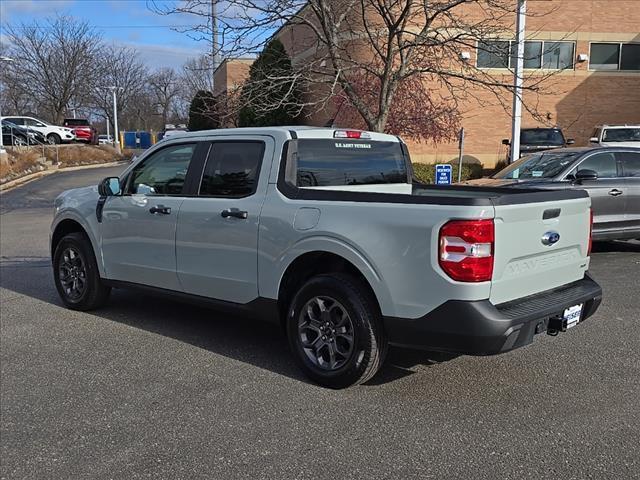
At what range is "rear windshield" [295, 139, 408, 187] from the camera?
5.03 m

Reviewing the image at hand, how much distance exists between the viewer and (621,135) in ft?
64.3

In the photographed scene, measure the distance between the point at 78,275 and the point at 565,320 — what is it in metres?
4.85

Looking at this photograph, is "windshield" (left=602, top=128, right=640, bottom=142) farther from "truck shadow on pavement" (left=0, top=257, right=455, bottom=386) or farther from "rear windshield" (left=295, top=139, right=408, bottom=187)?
"truck shadow on pavement" (left=0, top=257, right=455, bottom=386)

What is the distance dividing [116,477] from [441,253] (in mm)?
2214

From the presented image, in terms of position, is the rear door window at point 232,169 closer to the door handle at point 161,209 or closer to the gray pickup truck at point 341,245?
the gray pickup truck at point 341,245

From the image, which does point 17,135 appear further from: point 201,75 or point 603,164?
point 603,164

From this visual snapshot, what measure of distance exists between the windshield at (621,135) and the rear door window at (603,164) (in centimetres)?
1058

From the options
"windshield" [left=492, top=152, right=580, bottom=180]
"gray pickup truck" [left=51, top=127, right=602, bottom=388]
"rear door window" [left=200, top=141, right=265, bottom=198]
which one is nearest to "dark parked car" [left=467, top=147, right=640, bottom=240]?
"windshield" [left=492, top=152, right=580, bottom=180]

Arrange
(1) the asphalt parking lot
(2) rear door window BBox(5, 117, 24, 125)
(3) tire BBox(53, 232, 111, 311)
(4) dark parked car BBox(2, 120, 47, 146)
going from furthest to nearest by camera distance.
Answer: (2) rear door window BBox(5, 117, 24, 125) < (4) dark parked car BBox(2, 120, 47, 146) < (3) tire BBox(53, 232, 111, 311) < (1) the asphalt parking lot

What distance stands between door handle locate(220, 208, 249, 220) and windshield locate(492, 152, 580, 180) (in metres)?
6.17

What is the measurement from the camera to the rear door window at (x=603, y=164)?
9.77 metres

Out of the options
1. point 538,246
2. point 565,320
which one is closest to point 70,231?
point 538,246

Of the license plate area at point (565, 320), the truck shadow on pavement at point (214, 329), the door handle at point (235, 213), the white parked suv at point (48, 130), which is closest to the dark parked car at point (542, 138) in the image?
the truck shadow on pavement at point (214, 329)

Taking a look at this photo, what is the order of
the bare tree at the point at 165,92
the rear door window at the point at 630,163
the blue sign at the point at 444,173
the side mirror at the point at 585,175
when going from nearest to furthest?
the side mirror at the point at 585,175 → the rear door window at the point at 630,163 → the blue sign at the point at 444,173 → the bare tree at the point at 165,92
